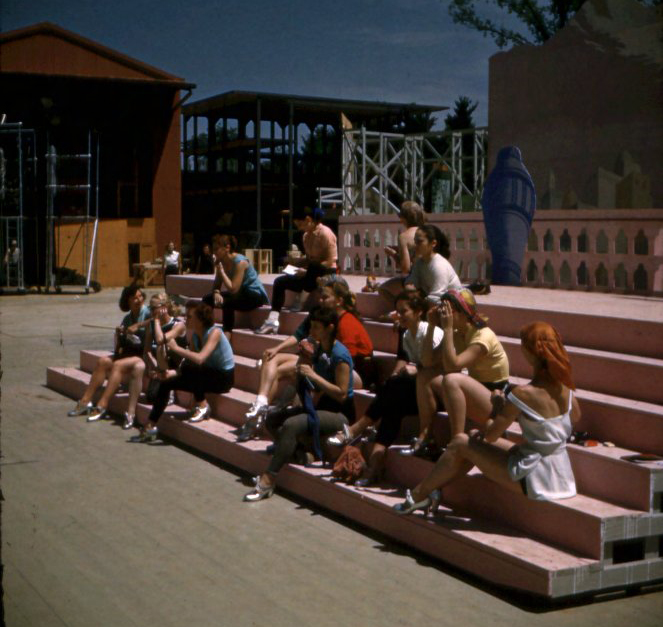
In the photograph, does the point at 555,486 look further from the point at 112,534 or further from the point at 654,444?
the point at 112,534

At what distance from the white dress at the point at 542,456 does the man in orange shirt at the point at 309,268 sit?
556 centimetres

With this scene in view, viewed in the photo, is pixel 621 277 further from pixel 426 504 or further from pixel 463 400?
pixel 426 504

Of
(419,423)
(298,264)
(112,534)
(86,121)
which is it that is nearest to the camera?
(112,534)

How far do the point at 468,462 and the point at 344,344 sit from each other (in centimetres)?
242

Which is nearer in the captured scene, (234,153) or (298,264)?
(298,264)

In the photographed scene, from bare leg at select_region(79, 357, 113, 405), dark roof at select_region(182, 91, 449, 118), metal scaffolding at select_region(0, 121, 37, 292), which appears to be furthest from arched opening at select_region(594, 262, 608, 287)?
dark roof at select_region(182, 91, 449, 118)

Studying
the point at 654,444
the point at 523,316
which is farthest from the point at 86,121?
the point at 654,444

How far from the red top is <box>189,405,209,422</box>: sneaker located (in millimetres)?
1935

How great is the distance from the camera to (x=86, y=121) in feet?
115

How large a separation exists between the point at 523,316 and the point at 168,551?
12.8 ft

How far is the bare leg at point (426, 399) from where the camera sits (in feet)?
21.8

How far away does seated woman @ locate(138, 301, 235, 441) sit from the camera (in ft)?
29.9

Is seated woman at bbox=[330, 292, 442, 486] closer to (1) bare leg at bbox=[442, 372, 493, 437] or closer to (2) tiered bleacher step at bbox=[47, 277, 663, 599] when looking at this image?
(2) tiered bleacher step at bbox=[47, 277, 663, 599]

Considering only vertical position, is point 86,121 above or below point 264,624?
above
